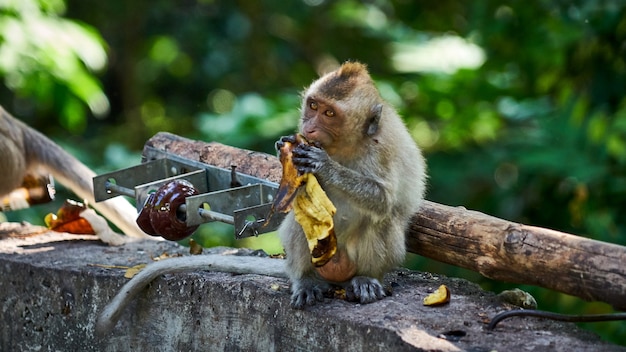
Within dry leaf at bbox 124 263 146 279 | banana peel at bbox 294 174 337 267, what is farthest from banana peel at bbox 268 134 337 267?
dry leaf at bbox 124 263 146 279

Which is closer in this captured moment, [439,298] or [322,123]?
[439,298]

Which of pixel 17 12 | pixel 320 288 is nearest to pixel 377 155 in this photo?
pixel 320 288

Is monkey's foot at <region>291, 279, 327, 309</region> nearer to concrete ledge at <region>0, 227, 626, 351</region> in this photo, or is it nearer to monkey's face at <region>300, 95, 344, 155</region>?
concrete ledge at <region>0, 227, 626, 351</region>

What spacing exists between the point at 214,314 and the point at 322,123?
1.12 metres

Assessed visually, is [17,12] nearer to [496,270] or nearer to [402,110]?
[402,110]

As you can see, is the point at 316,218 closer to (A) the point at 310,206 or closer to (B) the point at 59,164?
(A) the point at 310,206

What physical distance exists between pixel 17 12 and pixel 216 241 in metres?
3.04

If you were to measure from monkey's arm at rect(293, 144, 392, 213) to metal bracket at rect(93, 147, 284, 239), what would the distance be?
0.44 meters

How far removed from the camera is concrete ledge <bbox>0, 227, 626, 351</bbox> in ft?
12.8

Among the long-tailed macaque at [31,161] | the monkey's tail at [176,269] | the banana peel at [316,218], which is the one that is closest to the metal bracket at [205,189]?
the monkey's tail at [176,269]

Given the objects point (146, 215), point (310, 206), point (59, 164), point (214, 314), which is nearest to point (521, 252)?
point (310, 206)

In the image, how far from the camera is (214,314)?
4.63 metres

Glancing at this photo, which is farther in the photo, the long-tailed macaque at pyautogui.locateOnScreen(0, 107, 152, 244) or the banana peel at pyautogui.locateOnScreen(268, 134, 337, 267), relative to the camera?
the long-tailed macaque at pyautogui.locateOnScreen(0, 107, 152, 244)

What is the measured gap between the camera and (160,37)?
12.9 m
